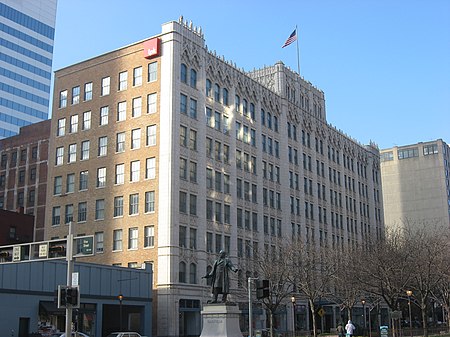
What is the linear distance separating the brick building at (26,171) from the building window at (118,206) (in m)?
26.6

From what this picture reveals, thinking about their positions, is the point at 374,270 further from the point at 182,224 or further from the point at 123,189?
the point at 123,189

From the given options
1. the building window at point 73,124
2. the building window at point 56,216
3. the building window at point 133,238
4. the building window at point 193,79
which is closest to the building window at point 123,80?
the building window at point 73,124

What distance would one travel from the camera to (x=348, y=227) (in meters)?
106

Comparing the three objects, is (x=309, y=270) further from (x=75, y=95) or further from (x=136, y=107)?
(x=75, y=95)

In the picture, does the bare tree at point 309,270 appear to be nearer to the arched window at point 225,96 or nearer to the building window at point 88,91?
the arched window at point 225,96

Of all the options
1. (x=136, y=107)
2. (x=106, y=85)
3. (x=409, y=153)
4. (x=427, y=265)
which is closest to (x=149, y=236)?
(x=136, y=107)

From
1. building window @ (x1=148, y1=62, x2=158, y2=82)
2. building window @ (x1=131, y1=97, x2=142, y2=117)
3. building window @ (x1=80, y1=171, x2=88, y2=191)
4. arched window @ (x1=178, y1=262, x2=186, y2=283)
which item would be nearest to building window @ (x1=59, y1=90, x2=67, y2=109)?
building window @ (x1=80, y1=171, x2=88, y2=191)

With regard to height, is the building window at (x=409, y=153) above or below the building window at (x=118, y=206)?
above

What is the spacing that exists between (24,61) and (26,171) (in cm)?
5325

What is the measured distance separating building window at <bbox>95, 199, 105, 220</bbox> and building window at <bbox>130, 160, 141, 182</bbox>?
16.3ft

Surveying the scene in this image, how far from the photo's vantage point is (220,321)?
33.4 meters

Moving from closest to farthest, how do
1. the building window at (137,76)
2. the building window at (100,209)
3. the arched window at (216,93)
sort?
the building window at (100,209) < the building window at (137,76) < the arched window at (216,93)

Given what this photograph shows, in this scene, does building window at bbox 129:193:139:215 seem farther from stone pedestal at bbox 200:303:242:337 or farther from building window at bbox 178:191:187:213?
stone pedestal at bbox 200:303:242:337

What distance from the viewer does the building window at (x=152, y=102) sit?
234 ft
